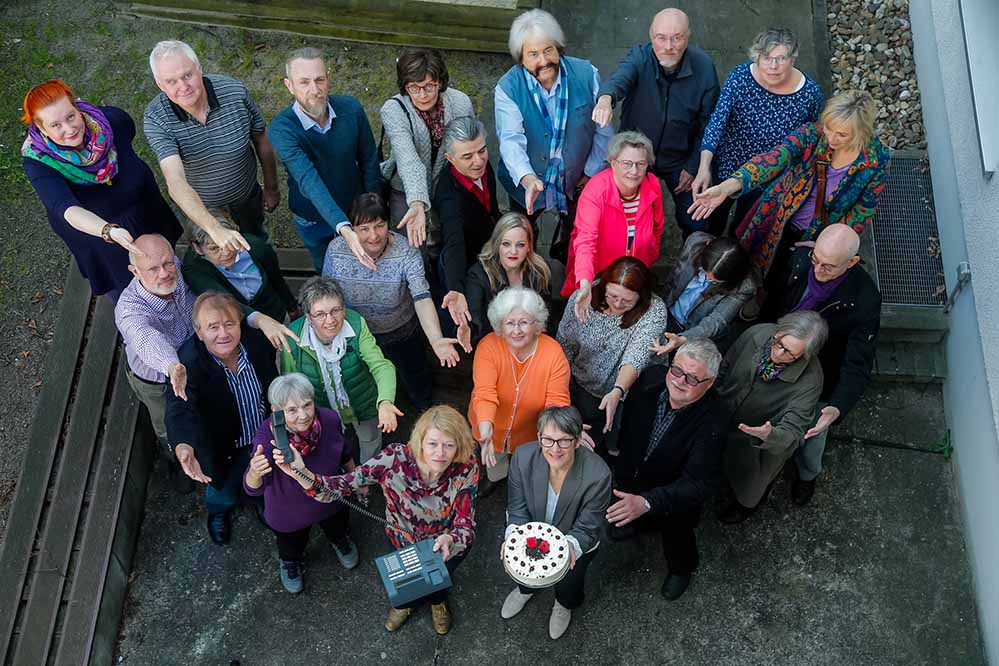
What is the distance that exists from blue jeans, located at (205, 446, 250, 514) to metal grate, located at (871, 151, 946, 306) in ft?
14.2

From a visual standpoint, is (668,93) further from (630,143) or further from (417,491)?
(417,491)

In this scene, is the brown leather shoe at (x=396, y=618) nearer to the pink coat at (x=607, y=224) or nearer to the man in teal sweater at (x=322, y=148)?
the man in teal sweater at (x=322, y=148)

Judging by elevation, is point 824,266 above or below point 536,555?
above

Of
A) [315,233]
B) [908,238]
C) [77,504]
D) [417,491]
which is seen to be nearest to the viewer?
[417,491]

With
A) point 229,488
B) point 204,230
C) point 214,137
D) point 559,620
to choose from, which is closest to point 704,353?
point 559,620

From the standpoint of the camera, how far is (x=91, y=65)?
7320 mm

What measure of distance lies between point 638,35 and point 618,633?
4.83m

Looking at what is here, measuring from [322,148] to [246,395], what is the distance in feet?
4.68

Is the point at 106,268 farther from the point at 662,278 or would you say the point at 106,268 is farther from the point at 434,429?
the point at 662,278

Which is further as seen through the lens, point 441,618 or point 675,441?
point 441,618

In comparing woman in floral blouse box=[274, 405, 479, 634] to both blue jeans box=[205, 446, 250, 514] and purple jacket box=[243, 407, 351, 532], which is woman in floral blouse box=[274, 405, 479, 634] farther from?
blue jeans box=[205, 446, 250, 514]

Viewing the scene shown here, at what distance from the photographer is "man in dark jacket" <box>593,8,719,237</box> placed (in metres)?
4.90

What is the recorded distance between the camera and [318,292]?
14.4 feet

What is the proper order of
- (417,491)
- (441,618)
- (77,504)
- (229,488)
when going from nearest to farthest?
(417,491)
(441,618)
(229,488)
(77,504)
